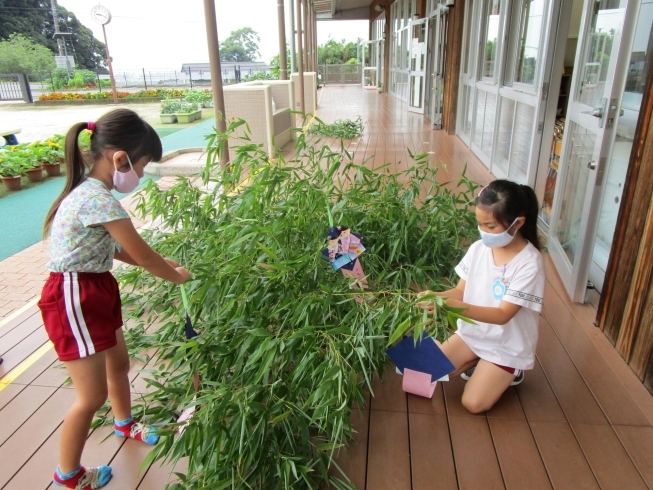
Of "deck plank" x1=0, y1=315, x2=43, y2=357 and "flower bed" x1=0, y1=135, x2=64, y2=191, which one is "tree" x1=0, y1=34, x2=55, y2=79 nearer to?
"flower bed" x1=0, y1=135, x2=64, y2=191

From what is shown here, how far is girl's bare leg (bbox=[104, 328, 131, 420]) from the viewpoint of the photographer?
1564 millimetres

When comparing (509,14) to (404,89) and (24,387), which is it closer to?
(24,387)

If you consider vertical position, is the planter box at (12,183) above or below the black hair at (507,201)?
below

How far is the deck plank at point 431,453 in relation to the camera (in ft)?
4.87

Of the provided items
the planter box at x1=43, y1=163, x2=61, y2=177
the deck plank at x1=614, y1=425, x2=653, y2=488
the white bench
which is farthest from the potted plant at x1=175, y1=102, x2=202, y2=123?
the deck plank at x1=614, y1=425, x2=653, y2=488

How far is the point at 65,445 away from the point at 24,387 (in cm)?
76

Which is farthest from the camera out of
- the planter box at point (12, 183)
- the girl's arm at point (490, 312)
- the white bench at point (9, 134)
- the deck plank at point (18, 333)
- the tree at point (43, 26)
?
the tree at point (43, 26)

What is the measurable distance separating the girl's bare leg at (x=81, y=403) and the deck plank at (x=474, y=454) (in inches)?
45.3

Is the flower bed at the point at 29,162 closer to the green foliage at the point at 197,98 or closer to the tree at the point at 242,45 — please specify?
the green foliage at the point at 197,98

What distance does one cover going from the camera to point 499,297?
1687mm

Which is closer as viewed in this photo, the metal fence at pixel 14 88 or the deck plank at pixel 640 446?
the deck plank at pixel 640 446

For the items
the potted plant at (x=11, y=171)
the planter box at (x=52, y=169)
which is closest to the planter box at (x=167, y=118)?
the planter box at (x=52, y=169)

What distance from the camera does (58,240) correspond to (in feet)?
4.39

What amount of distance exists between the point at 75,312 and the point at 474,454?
4.37ft
